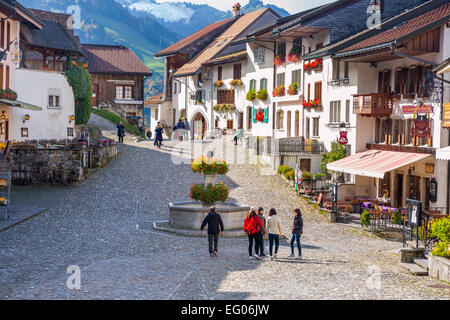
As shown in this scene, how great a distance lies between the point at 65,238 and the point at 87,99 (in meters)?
28.1

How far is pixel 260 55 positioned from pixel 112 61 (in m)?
28.0

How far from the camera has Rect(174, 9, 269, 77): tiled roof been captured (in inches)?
2494

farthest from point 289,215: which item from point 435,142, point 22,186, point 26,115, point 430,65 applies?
point 26,115

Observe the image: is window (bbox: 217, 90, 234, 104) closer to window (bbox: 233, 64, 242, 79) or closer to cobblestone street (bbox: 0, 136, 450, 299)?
window (bbox: 233, 64, 242, 79)

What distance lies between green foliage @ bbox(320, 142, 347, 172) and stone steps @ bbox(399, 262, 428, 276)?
62.2 feet

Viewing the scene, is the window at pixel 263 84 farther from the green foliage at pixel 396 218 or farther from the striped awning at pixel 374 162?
the green foliage at pixel 396 218

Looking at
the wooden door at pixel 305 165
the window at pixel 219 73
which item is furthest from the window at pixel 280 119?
the window at pixel 219 73

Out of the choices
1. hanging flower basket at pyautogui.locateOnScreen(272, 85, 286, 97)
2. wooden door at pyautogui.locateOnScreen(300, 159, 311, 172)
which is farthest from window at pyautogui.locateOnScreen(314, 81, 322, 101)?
hanging flower basket at pyautogui.locateOnScreen(272, 85, 286, 97)

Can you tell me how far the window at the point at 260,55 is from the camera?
50.7 meters

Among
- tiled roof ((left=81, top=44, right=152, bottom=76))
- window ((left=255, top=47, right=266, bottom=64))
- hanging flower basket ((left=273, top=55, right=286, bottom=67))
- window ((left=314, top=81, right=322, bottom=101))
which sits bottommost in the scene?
window ((left=314, top=81, right=322, bottom=101))

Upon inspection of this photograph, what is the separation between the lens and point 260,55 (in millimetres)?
51281

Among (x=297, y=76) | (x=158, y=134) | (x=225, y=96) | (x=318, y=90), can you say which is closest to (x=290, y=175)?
(x=318, y=90)

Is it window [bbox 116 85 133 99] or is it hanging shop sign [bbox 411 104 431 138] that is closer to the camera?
hanging shop sign [bbox 411 104 431 138]

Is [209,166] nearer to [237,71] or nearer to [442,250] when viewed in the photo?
[442,250]
